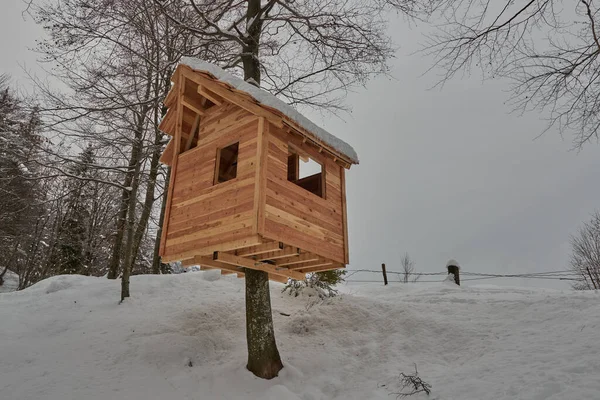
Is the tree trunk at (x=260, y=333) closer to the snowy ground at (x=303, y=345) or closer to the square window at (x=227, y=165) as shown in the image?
the snowy ground at (x=303, y=345)

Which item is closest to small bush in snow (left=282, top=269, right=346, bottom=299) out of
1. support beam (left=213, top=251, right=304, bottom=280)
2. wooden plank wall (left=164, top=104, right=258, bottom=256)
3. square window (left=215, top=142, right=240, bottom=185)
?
support beam (left=213, top=251, right=304, bottom=280)

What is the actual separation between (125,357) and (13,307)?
4.46 m

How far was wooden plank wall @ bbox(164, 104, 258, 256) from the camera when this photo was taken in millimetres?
5625

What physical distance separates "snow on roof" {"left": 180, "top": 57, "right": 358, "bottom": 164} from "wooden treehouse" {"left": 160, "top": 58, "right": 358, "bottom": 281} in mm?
18

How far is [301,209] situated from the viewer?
6246mm

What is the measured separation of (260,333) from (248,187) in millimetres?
2872

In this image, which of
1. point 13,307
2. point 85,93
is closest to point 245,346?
point 13,307

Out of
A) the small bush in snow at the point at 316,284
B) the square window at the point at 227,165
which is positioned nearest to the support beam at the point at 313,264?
the small bush in snow at the point at 316,284

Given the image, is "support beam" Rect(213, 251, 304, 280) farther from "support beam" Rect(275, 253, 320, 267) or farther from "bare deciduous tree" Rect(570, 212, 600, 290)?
"bare deciduous tree" Rect(570, 212, 600, 290)

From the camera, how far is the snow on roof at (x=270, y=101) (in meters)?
5.84

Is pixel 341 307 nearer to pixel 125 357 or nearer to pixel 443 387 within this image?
pixel 443 387

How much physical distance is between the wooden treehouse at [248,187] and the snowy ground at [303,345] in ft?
6.50

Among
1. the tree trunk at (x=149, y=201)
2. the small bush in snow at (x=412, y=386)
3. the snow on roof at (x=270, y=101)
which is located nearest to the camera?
the small bush in snow at (x=412, y=386)

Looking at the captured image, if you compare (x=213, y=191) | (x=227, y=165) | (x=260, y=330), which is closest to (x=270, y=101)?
(x=213, y=191)
